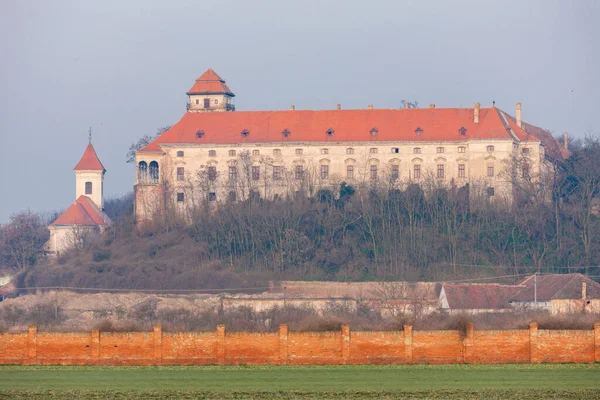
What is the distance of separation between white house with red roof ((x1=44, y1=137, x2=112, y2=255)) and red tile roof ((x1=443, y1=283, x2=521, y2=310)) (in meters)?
27.5

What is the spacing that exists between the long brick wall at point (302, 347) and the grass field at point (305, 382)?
2.87 ft

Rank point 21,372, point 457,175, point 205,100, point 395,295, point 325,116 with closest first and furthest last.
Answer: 1. point 21,372
2. point 395,295
3. point 457,175
4. point 325,116
5. point 205,100

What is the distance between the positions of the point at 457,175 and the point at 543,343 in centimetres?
4336

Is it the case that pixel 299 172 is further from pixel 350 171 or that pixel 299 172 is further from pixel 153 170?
pixel 153 170

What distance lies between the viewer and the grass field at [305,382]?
3180cm

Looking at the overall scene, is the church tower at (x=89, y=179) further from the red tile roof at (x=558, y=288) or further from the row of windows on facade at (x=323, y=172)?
the red tile roof at (x=558, y=288)

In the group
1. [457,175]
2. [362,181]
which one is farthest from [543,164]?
[362,181]

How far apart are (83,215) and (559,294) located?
3591 centimetres

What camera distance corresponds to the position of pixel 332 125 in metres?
86.4

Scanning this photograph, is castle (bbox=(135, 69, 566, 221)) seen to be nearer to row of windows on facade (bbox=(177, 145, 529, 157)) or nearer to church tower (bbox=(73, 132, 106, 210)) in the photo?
row of windows on facade (bbox=(177, 145, 529, 157))

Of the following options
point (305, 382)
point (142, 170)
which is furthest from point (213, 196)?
point (305, 382)

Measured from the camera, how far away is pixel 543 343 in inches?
1548

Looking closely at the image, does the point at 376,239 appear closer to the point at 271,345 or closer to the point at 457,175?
the point at 457,175

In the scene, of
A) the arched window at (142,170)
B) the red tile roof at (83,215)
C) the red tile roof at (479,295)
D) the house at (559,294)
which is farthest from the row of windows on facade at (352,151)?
the red tile roof at (479,295)
